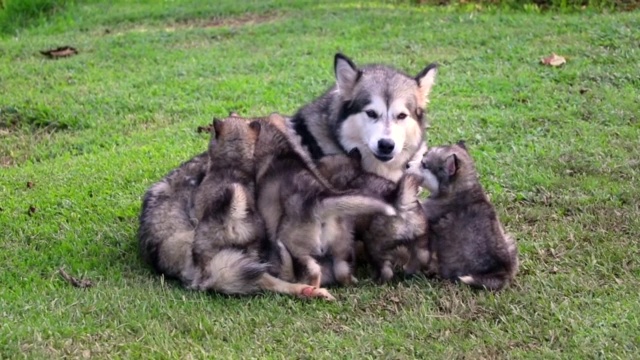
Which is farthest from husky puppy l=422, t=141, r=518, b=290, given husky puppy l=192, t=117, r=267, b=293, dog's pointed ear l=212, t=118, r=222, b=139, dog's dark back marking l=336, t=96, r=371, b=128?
dog's pointed ear l=212, t=118, r=222, b=139

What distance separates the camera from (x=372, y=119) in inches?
251

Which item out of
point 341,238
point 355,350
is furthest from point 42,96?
point 355,350

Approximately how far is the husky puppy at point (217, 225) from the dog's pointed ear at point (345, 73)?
80 centimetres

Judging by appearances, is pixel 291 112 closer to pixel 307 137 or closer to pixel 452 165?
pixel 307 137

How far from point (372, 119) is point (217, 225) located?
154cm

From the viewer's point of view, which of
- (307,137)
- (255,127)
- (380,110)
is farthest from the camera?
(307,137)

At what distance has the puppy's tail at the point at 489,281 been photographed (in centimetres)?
533

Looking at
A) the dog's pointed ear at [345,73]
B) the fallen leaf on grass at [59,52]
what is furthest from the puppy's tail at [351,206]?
the fallen leaf on grass at [59,52]

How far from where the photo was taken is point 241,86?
34.6 ft

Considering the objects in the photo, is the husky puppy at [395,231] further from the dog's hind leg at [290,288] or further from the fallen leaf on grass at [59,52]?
the fallen leaf on grass at [59,52]

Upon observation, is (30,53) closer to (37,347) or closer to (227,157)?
(227,157)

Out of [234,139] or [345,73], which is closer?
[234,139]

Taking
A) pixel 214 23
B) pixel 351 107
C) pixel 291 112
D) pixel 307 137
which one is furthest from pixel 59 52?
pixel 351 107

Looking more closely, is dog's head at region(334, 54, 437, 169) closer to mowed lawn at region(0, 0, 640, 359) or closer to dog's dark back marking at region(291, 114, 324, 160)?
dog's dark back marking at region(291, 114, 324, 160)
